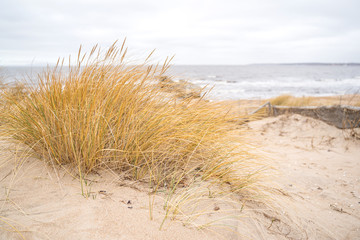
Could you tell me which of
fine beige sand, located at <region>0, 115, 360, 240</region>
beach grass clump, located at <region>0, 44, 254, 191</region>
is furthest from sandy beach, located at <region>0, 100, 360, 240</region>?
beach grass clump, located at <region>0, 44, 254, 191</region>

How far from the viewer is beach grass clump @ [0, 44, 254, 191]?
1.70 metres

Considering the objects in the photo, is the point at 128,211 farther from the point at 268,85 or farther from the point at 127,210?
the point at 268,85

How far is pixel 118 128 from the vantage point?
170 centimetres

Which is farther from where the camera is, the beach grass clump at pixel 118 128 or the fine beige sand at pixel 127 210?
the beach grass clump at pixel 118 128

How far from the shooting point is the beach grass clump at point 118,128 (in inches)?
66.9

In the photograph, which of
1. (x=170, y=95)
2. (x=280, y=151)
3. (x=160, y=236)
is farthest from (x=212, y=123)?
(x=280, y=151)

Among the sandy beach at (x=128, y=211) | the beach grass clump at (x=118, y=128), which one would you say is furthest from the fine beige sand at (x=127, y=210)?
the beach grass clump at (x=118, y=128)

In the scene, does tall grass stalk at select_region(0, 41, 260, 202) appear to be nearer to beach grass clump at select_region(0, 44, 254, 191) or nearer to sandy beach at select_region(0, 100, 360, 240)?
beach grass clump at select_region(0, 44, 254, 191)

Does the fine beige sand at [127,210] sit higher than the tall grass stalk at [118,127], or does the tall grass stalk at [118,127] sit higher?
the tall grass stalk at [118,127]

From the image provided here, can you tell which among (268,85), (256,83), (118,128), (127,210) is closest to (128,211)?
(127,210)

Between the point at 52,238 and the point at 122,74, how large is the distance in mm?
1315

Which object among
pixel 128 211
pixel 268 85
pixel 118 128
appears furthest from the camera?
pixel 268 85

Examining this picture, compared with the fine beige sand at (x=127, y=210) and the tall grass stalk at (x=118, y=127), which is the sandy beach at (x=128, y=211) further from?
the tall grass stalk at (x=118, y=127)

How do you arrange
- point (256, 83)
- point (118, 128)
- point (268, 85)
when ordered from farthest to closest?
1. point (256, 83)
2. point (268, 85)
3. point (118, 128)
